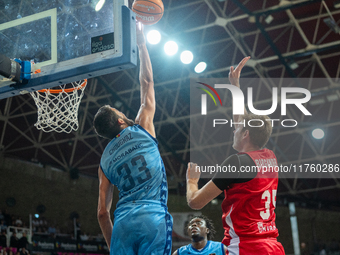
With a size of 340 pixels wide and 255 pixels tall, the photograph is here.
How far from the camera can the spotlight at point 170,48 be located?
12.3 meters

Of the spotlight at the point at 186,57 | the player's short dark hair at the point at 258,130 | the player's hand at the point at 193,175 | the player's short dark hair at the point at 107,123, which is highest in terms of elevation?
the spotlight at the point at 186,57

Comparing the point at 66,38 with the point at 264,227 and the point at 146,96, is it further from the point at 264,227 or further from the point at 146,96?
the point at 264,227

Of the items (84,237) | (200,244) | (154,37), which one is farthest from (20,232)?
(200,244)

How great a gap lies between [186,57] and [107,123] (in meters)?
9.67

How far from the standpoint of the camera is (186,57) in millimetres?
12711

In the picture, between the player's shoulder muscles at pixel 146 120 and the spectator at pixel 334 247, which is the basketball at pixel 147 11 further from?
the spectator at pixel 334 247

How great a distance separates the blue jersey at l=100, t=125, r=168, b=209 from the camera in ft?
10.3

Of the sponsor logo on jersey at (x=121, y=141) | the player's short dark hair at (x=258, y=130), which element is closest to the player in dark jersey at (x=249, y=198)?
the player's short dark hair at (x=258, y=130)

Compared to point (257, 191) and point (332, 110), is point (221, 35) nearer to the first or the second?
point (332, 110)

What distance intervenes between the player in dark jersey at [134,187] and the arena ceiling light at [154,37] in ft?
28.3

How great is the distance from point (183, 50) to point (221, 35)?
4.51 ft

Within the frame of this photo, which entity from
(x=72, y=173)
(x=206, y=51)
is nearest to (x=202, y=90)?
(x=206, y=51)

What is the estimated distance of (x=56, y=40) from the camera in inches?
164

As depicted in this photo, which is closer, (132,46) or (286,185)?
(132,46)
